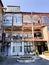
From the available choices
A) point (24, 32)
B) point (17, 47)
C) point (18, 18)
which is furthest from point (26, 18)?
point (17, 47)

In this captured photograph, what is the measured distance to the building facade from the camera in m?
35.2

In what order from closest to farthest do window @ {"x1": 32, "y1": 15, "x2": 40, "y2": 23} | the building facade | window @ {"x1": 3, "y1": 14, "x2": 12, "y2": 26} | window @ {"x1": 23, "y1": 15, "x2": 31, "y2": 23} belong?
the building facade, window @ {"x1": 3, "y1": 14, "x2": 12, "y2": 26}, window @ {"x1": 23, "y1": 15, "x2": 31, "y2": 23}, window @ {"x1": 32, "y1": 15, "x2": 40, "y2": 23}

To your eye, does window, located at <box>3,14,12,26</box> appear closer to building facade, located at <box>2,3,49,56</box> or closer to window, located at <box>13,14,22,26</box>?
building facade, located at <box>2,3,49,56</box>

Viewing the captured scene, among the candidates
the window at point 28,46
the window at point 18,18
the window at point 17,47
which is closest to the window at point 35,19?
the window at point 18,18

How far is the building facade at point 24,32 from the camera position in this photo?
1385 inches

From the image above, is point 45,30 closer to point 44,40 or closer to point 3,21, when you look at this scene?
Result: point 44,40

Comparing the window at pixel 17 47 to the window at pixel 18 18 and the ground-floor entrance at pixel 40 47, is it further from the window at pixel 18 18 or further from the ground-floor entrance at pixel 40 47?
the window at pixel 18 18

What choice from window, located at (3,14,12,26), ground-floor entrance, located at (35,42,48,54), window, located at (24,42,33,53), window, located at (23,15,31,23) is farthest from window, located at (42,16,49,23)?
window, located at (3,14,12,26)

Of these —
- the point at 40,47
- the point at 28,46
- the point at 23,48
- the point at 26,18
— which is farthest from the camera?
the point at 26,18

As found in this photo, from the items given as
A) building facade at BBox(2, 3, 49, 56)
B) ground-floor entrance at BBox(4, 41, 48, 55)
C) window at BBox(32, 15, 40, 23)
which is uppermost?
window at BBox(32, 15, 40, 23)

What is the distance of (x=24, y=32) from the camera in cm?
3812

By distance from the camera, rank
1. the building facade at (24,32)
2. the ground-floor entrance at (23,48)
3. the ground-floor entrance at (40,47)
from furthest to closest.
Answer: the ground-floor entrance at (40,47) → the building facade at (24,32) → the ground-floor entrance at (23,48)

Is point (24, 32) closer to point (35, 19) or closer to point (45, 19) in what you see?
point (35, 19)

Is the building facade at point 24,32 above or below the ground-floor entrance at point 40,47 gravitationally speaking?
above
